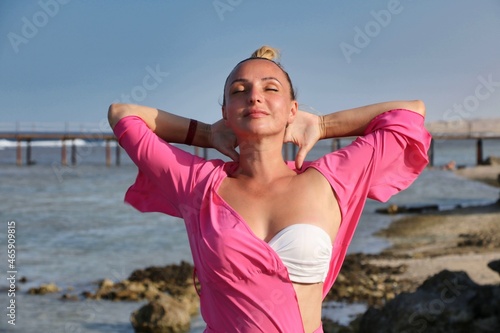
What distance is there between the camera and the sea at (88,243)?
11.3 meters

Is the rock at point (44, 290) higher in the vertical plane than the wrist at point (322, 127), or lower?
lower

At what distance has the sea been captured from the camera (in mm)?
11273

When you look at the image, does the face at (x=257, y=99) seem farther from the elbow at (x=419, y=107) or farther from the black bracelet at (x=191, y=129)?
the elbow at (x=419, y=107)

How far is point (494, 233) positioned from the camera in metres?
17.6

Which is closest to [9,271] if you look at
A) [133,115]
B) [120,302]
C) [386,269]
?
[120,302]

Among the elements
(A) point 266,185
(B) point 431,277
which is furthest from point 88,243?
(A) point 266,185

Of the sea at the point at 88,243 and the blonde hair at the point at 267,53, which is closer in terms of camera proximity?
the blonde hair at the point at 267,53

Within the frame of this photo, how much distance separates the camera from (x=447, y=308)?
19.8 ft

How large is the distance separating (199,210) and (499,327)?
378cm

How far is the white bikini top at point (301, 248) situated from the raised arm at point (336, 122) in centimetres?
44

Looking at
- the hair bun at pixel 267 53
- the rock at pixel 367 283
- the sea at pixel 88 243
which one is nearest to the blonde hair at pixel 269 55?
the hair bun at pixel 267 53

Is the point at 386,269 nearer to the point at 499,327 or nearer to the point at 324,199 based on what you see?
the point at 499,327

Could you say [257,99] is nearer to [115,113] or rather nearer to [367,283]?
[115,113]

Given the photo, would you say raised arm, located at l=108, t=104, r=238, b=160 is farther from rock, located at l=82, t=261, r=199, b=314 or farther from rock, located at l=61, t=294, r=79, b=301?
rock, located at l=61, t=294, r=79, b=301
